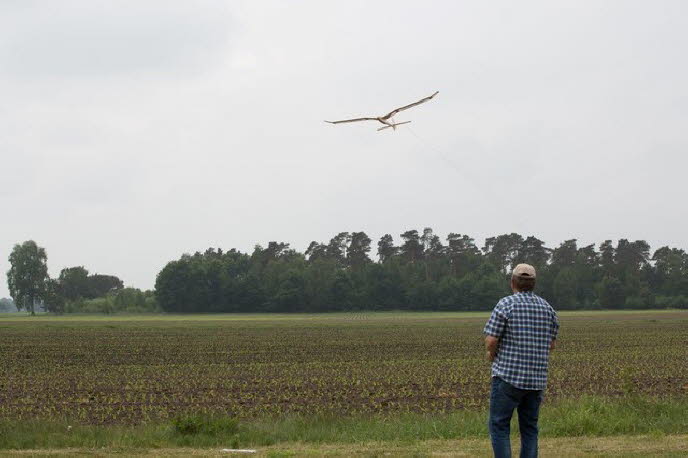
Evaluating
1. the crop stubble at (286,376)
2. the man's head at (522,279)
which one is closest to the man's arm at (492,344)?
the man's head at (522,279)

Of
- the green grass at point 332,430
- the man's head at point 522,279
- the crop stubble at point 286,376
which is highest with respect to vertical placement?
the man's head at point 522,279

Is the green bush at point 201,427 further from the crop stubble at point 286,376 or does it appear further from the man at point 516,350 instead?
the man at point 516,350

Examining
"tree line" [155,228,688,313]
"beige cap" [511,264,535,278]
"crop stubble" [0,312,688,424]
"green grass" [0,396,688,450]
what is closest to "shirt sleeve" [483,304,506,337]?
"beige cap" [511,264,535,278]

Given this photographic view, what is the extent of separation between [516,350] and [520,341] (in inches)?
3.4

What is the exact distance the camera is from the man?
25.1ft

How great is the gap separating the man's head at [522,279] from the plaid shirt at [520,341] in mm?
104

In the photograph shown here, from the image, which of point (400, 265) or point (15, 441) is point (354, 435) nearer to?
point (15, 441)

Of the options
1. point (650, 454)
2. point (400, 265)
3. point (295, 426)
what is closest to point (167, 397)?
point (295, 426)

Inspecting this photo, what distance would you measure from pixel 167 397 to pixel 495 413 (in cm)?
1558

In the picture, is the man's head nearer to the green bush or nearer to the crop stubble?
the green bush

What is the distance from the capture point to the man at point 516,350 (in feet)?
25.1

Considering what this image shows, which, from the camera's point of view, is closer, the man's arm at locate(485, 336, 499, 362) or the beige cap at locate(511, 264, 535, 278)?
the man's arm at locate(485, 336, 499, 362)

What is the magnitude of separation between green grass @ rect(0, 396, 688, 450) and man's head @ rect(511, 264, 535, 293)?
4429 millimetres

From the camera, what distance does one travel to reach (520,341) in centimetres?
766
